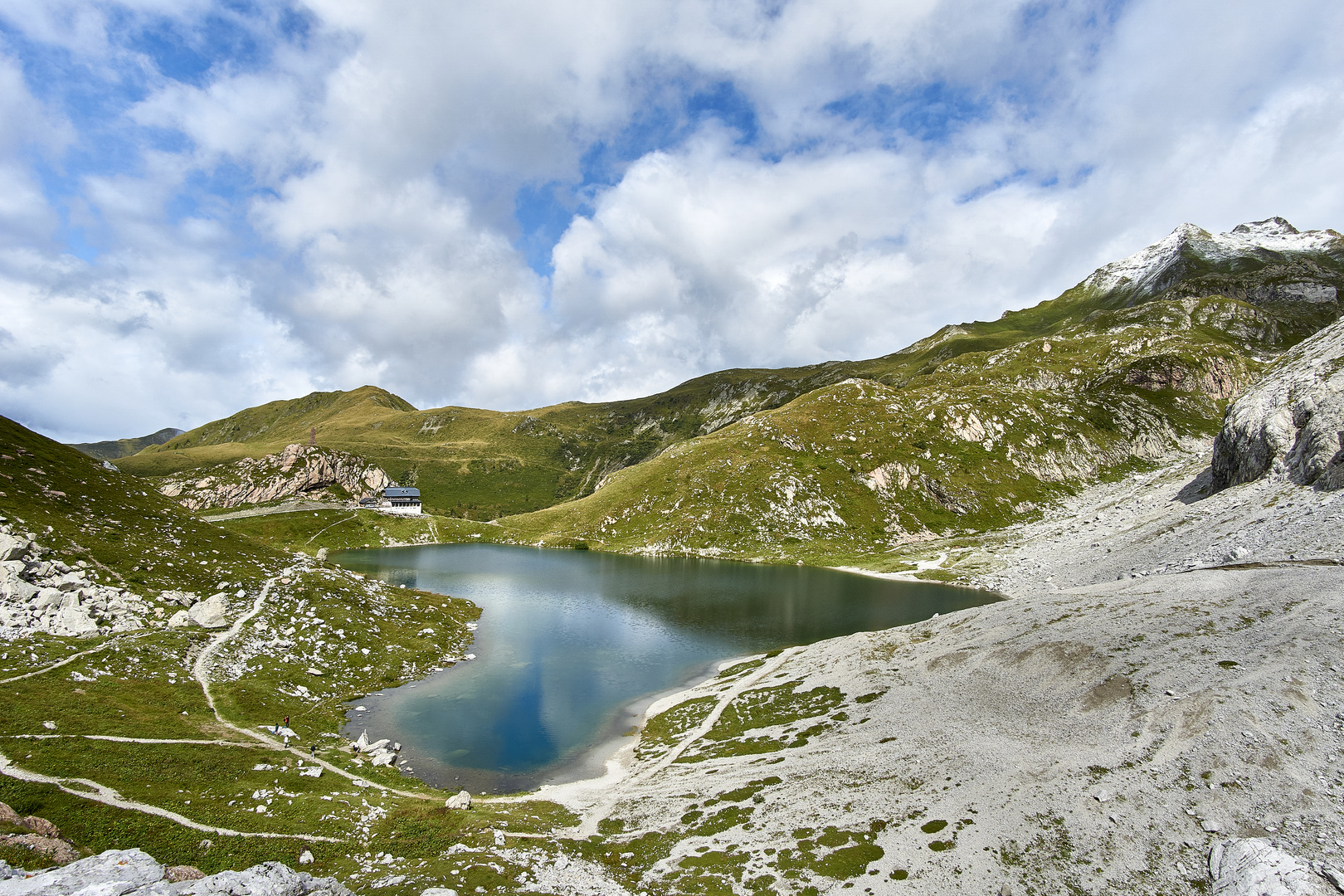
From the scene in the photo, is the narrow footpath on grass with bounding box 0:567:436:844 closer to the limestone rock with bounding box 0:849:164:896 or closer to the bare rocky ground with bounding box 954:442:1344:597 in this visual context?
the limestone rock with bounding box 0:849:164:896

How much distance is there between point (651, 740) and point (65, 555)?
5130 centimetres

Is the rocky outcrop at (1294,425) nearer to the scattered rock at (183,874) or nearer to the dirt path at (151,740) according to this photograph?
the scattered rock at (183,874)

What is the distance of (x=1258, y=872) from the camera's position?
60.2 feet

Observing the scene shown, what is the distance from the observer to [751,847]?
26047mm

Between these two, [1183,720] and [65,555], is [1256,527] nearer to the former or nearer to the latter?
[1183,720]

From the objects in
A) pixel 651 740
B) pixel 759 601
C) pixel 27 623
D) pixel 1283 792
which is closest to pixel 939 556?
pixel 759 601

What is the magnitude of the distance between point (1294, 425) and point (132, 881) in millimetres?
128732

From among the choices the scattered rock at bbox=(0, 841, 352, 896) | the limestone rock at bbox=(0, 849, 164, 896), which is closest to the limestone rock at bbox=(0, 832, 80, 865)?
the scattered rock at bbox=(0, 841, 352, 896)

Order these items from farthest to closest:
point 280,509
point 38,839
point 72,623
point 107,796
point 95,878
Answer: point 280,509
point 72,623
point 107,796
point 38,839
point 95,878

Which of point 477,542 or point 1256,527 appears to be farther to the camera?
point 477,542

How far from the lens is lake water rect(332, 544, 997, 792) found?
43.5 m

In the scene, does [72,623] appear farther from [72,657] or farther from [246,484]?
[246,484]

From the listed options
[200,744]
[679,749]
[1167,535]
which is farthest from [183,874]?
[1167,535]

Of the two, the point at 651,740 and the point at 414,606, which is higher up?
the point at 414,606
